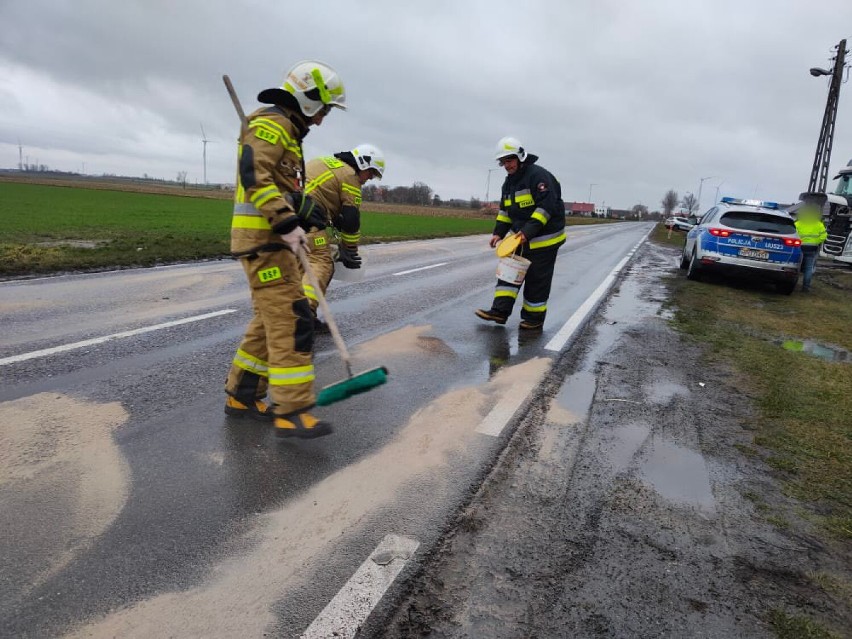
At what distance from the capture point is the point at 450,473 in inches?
124

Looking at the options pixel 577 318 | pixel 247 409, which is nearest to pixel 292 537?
pixel 247 409

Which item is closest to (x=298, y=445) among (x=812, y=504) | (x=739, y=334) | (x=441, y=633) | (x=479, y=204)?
(x=441, y=633)

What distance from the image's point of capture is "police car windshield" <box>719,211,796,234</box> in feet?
34.6

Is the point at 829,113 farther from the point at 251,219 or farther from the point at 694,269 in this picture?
the point at 251,219

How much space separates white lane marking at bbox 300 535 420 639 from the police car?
10583mm

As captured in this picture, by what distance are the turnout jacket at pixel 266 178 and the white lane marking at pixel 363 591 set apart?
1813 millimetres

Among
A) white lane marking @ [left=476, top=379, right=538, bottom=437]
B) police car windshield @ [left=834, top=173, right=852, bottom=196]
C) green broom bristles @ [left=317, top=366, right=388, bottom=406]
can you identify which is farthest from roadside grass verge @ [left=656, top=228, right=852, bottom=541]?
police car windshield @ [left=834, top=173, right=852, bottom=196]

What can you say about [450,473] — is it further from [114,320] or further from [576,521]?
[114,320]

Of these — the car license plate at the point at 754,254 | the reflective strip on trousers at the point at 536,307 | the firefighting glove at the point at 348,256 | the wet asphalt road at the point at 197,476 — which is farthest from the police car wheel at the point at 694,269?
the firefighting glove at the point at 348,256

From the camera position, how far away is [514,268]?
6.70 meters

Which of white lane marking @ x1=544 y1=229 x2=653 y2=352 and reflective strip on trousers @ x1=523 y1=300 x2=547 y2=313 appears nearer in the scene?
white lane marking @ x1=544 y1=229 x2=653 y2=352

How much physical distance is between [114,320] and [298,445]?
3.73 meters

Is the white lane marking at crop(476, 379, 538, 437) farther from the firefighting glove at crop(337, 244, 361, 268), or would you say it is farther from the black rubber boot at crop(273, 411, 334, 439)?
the firefighting glove at crop(337, 244, 361, 268)

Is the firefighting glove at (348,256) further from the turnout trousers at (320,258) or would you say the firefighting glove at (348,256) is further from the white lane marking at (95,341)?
the white lane marking at (95,341)
